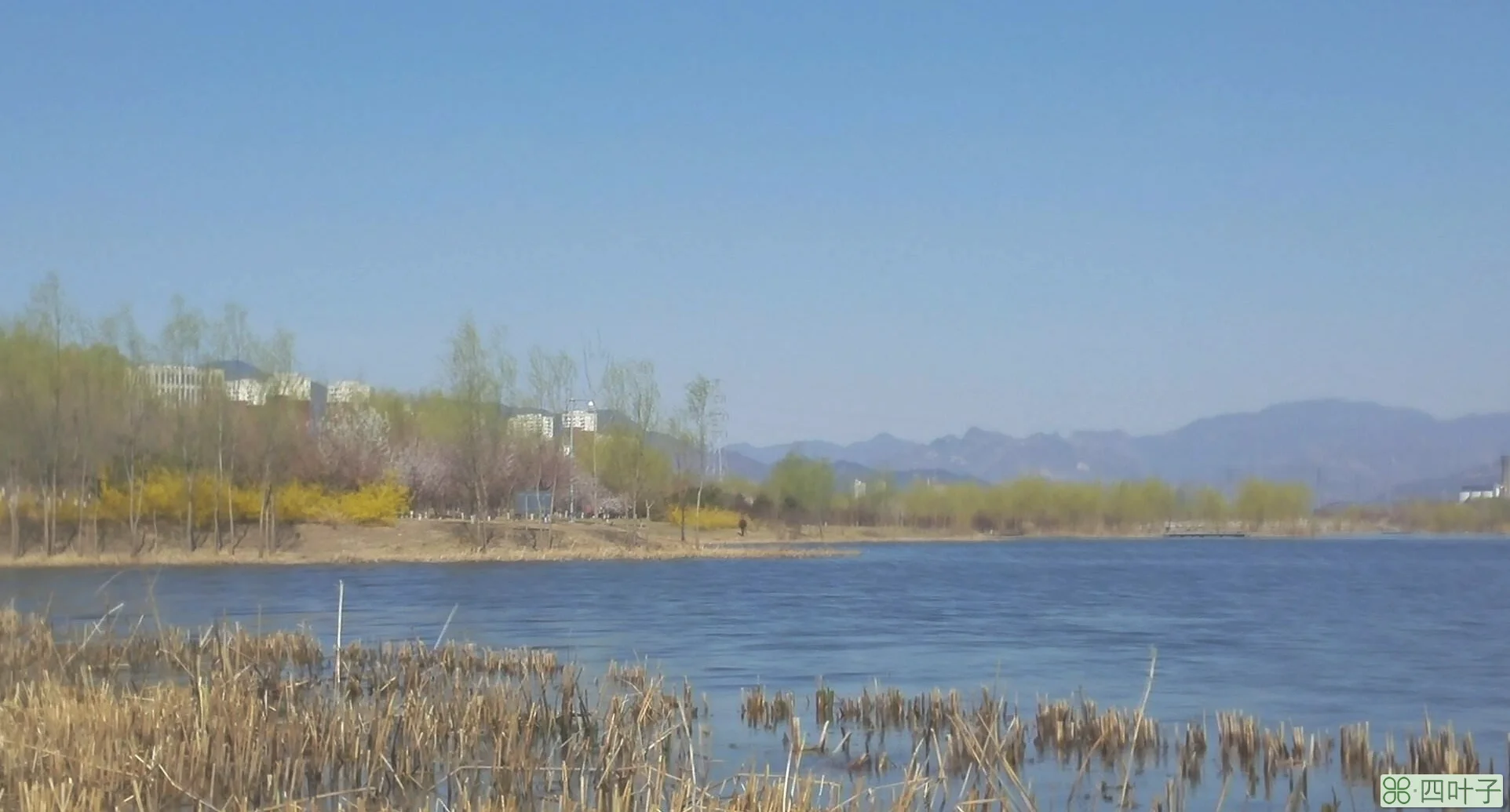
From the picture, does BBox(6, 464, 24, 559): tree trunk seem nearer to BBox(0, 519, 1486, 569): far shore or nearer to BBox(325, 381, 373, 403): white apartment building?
BBox(0, 519, 1486, 569): far shore

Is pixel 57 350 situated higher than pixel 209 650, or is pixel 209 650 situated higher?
pixel 57 350

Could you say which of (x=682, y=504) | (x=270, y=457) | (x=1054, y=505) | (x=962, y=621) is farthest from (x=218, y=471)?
(x=1054, y=505)

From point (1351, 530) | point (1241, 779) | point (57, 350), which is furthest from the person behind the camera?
point (1351, 530)

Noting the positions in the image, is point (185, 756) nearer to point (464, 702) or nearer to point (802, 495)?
point (464, 702)

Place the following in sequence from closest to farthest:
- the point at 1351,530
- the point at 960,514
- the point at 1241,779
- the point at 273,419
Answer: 1. the point at 1241,779
2. the point at 273,419
3. the point at 960,514
4. the point at 1351,530

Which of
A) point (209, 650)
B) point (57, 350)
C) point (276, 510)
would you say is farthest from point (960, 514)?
point (209, 650)

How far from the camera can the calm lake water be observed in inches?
851

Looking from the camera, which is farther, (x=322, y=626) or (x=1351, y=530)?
(x=1351, y=530)

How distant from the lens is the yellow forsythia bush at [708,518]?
9925 cm

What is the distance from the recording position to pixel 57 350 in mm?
61500

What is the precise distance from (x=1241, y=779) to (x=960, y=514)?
437ft

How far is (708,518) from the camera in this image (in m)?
105

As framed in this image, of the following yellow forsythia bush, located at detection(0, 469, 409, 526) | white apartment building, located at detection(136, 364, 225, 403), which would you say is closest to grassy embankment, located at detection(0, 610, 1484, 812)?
yellow forsythia bush, located at detection(0, 469, 409, 526)

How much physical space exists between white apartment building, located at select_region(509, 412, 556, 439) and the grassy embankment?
66.9 m
